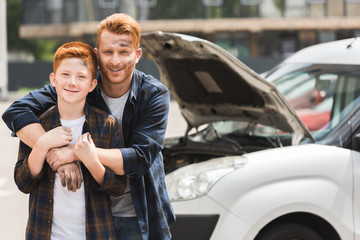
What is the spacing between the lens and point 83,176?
8.83 ft

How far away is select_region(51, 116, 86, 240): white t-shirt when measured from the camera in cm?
264

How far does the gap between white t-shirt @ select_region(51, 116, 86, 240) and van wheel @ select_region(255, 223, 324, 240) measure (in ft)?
5.29

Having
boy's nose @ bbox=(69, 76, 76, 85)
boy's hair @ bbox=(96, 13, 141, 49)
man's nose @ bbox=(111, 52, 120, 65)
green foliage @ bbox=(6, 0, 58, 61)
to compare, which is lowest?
green foliage @ bbox=(6, 0, 58, 61)

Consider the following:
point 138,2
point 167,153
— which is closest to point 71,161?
point 167,153

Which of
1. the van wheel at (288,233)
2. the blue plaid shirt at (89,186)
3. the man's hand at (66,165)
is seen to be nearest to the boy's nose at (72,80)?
the blue plaid shirt at (89,186)

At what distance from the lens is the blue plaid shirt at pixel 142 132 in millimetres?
2732

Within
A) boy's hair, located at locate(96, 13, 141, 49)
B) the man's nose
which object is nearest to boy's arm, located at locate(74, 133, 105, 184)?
the man's nose

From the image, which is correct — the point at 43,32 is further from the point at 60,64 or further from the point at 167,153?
the point at 60,64

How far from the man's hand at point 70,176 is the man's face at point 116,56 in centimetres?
44

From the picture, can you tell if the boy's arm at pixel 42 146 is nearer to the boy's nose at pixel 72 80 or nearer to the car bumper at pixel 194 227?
the boy's nose at pixel 72 80

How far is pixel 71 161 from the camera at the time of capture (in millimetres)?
2623

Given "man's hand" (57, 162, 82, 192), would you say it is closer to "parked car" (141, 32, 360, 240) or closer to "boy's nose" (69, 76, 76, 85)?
"boy's nose" (69, 76, 76, 85)

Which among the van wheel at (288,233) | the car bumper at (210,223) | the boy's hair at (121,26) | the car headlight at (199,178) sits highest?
the boy's hair at (121,26)

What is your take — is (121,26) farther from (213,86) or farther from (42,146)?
A: (213,86)
